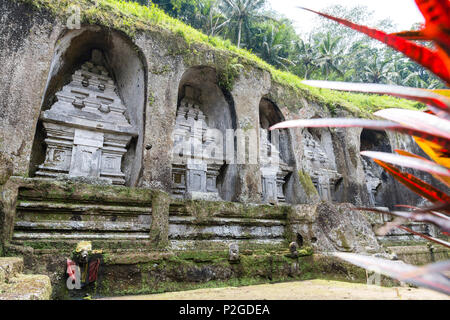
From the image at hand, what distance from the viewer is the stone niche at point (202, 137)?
22.3 ft

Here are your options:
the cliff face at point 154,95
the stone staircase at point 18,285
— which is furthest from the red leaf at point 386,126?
the cliff face at point 154,95

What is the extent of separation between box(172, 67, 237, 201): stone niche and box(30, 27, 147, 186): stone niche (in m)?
1.22

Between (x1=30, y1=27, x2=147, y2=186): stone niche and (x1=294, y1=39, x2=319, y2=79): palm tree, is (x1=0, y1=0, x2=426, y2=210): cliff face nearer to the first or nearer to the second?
(x1=30, y1=27, x2=147, y2=186): stone niche

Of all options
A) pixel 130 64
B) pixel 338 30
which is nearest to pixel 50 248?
pixel 130 64

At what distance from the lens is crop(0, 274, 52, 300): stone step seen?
1493mm

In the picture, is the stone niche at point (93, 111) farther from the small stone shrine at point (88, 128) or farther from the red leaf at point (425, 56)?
the red leaf at point (425, 56)

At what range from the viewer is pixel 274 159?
318 inches

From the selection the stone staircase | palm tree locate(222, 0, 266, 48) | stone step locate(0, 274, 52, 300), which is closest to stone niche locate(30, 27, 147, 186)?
the stone staircase

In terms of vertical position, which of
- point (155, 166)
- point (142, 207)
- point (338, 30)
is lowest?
point (142, 207)

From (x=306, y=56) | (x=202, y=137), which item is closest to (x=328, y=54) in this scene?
(x=306, y=56)

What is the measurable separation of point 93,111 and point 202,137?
8.67 feet
